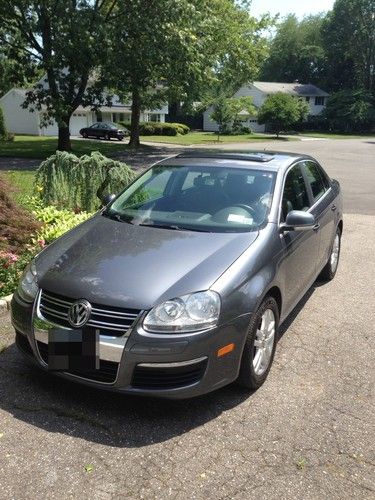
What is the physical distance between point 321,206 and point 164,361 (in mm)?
2965

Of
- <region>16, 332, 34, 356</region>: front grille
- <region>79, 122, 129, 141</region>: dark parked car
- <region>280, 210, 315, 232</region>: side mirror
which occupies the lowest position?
<region>79, 122, 129, 141</region>: dark parked car

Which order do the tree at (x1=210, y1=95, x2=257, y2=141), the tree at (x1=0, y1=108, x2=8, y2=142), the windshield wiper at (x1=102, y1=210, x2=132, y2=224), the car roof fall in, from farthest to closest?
the tree at (x1=210, y1=95, x2=257, y2=141) < the tree at (x1=0, y1=108, x2=8, y2=142) < the car roof < the windshield wiper at (x1=102, y1=210, x2=132, y2=224)

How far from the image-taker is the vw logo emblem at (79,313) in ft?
9.85

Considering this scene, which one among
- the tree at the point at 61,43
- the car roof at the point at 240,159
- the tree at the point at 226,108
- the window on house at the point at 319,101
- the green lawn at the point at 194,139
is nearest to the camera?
the car roof at the point at 240,159

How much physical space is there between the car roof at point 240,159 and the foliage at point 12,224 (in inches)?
79.8

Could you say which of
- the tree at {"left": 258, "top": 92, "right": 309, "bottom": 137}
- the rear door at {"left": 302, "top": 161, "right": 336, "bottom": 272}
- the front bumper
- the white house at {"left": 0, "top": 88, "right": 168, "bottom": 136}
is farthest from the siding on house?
the front bumper

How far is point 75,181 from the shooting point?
7250 mm

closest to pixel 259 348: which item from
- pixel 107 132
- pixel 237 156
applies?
pixel 237 156

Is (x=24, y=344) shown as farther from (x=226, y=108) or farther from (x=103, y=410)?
(x=226, y=108)

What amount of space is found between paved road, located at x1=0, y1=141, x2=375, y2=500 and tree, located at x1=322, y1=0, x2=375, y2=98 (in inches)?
2801

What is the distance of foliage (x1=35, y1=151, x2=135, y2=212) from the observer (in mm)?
7203

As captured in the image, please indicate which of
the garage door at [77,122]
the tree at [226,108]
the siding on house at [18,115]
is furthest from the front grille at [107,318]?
the garage door at [77,122]

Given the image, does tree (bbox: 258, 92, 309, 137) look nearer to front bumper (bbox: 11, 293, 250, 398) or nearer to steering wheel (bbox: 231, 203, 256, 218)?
steering wheel (bbox: 231, 203, 256, 218)

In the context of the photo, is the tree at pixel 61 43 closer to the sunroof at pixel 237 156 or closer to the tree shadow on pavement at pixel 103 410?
the sunroof at pixel 237 156
